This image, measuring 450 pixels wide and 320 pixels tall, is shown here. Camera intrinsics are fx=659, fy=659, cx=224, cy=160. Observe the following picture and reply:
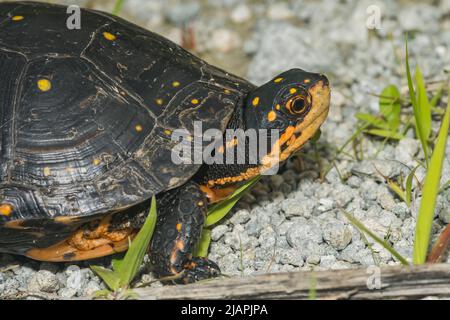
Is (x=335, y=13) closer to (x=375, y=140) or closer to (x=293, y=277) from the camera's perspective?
(x=375, y=140)

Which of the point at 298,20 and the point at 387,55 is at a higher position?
the point at 298,20

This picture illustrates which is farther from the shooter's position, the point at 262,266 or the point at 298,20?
the point at 298,20

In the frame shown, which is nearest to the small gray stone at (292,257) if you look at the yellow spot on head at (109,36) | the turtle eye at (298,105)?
the turtle eye at (298,105)

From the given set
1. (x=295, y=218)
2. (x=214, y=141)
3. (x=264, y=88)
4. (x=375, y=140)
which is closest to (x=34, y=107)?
(x=214, y=141)

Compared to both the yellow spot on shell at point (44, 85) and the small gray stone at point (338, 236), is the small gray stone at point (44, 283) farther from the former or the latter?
the small gray stone at point (338, 236)

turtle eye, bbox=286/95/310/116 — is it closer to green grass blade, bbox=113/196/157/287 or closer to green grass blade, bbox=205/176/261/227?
green grass blade, bbox=205/176/261/227

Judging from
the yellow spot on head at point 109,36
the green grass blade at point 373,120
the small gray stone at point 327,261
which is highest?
the yellow spot on head at point 109,36

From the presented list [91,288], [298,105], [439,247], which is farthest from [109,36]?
[439,247]

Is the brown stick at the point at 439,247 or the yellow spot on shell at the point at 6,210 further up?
the yellow spot on shell at the point at 6,210
